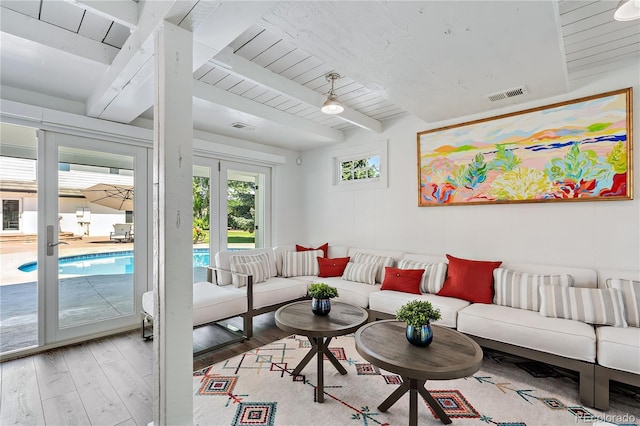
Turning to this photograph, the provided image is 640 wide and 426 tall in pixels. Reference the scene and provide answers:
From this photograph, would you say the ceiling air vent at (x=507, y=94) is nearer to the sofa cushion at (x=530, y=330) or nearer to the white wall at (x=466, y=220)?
the white wall at (x=466, y=220)

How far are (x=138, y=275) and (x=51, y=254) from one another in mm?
830

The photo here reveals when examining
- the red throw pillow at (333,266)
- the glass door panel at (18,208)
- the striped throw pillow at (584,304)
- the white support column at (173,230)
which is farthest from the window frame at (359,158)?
the glass door panel at (18,208)

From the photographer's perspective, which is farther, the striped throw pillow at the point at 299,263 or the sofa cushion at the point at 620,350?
the striped throw pillow at the point at 299,263

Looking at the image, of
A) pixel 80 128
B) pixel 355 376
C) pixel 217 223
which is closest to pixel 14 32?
pixel 80 128

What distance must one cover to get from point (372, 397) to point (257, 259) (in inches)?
85.6

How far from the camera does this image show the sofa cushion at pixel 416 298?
265 cm

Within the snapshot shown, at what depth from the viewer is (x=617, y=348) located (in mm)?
1914

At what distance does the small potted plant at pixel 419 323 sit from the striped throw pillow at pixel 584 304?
125cm

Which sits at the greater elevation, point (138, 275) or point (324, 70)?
point (324, 70)

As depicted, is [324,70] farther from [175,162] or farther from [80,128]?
[80,128]

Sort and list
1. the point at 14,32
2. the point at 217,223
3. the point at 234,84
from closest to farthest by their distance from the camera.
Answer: the point at 14,32 < the point at 234,84 < the point at 217,223

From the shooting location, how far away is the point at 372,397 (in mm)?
2088

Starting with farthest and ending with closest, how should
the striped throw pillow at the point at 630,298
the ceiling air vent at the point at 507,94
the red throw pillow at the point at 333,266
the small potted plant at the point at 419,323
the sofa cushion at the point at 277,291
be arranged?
the red throw pillow at the point at 333,266 < the sofa cushion at the point at 277,291 < the ceiling air vent at the point at 507,94 < the striped throw pillow at the point at 630,298 < the small potted plant at the point at 419,323

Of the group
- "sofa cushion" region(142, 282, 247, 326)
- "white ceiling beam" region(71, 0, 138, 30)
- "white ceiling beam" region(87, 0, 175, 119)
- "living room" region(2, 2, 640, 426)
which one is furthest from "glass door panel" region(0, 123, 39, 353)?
"white ceiling beam" region(71, 0, 138, 30)
